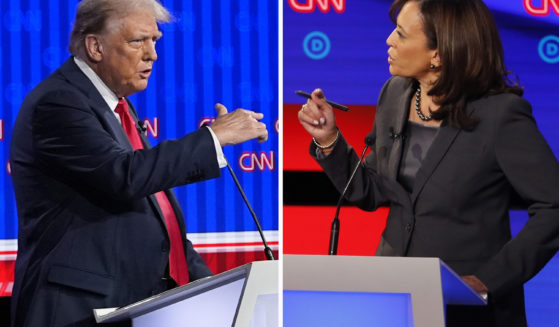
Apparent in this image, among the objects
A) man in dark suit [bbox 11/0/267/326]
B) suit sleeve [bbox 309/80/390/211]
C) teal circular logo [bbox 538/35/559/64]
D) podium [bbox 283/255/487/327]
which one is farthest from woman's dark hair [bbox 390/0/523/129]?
podium [bbox 283/255/487/327]

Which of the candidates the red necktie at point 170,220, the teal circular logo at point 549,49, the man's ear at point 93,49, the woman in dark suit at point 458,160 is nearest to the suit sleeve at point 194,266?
the red necktie at point 170,220

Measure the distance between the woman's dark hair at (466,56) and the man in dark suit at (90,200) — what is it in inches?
19.2

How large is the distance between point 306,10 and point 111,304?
3.85ft

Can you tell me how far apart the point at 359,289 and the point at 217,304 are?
15.2 inches

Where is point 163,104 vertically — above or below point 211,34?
below

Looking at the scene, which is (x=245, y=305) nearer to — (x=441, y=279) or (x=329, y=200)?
(x=441, y=279)

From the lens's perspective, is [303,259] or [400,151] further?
[400,151]

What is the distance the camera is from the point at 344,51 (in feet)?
8.26

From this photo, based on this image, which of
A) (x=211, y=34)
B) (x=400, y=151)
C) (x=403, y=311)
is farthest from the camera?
(x=211, y=34)

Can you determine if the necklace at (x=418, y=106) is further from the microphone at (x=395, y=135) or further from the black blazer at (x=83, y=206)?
the black blazer at (x=83, y=206)

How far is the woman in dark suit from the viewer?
183cm

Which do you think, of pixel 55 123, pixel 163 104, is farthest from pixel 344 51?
pixel 55 123

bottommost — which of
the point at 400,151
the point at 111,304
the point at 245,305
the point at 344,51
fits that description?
the point at 111,304

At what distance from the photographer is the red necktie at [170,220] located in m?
1.98
